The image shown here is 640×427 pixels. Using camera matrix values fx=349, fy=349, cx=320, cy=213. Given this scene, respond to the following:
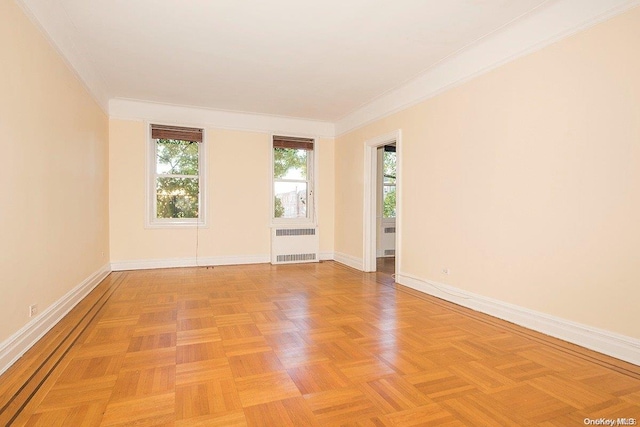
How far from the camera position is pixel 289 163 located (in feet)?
22.0

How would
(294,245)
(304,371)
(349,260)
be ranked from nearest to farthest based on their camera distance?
1. (304,371)
2. (349,260)
3. (294,245)

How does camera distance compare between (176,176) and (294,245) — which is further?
(294,245)

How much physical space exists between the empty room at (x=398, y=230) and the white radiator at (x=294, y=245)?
1093mm

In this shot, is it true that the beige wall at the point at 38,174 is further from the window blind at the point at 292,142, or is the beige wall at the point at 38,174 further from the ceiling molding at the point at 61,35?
the window blind at the point at 292,142

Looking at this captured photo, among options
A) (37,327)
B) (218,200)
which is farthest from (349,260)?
(37,327)

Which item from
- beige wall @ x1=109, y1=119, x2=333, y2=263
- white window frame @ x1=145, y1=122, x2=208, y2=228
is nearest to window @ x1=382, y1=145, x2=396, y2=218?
beige wall @ x1=109, y1=119, x2=333, y2=263

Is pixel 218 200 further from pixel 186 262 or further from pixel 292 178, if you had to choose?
pixel 292 178

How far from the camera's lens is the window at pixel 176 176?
229 inches

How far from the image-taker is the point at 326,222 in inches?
271

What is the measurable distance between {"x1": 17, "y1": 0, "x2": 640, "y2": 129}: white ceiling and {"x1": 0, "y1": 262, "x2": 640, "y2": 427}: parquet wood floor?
2532mm

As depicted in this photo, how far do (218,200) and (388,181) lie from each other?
3535 millimetres

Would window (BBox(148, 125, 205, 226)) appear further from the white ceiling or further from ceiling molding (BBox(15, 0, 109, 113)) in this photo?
ceiling molding (BBox(15, 0, 109, 113))

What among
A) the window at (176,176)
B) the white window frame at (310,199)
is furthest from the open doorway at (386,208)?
the window at (176,176)

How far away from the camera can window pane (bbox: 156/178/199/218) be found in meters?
5.89
